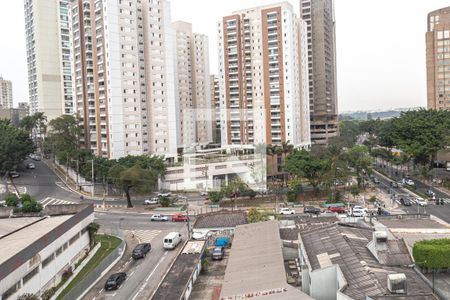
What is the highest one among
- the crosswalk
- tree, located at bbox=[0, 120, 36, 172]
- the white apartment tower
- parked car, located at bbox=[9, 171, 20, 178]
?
the white apartment tower

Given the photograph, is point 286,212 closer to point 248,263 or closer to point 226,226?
point 226,226

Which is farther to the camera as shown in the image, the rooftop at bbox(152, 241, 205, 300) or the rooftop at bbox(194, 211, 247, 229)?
the rooftop at bbox(194, 211, 247, 229)

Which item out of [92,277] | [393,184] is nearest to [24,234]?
[92,277]

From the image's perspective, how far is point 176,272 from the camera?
85.8ft

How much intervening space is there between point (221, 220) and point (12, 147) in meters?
43.4

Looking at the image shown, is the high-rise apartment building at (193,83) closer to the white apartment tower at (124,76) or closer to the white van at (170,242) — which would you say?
the white apartment tower at (124,76)

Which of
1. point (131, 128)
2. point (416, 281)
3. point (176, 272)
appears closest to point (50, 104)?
point (131, 128)

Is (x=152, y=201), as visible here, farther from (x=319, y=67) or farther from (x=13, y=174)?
(x=319, y=67)

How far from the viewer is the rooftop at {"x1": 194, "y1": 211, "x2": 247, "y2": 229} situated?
37.0 metres

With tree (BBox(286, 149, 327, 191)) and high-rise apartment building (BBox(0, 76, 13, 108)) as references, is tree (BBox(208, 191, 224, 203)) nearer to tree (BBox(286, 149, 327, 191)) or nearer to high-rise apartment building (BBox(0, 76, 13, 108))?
tree (BBox(286, 149, 327, 191))

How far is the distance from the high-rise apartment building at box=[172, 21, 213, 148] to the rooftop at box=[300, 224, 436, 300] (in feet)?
207

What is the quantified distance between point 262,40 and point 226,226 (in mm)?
49171

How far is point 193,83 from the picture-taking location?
10094 centimetres

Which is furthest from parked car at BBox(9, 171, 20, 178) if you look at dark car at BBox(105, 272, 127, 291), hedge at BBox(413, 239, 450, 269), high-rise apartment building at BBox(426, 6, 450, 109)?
high-rise apartment building at BBox(426, 6, 450, 109)
